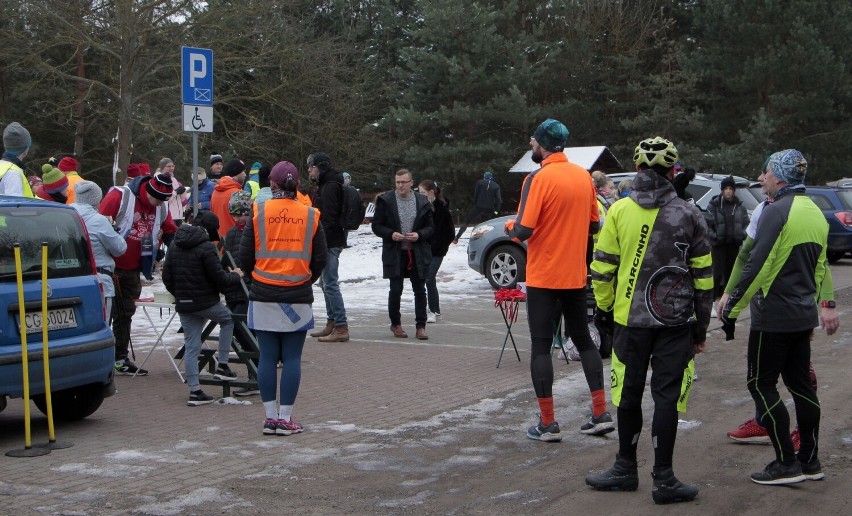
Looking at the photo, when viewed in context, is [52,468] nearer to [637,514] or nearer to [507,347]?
[637,514]

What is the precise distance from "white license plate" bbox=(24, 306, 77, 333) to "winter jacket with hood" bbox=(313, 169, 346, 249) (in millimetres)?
4545

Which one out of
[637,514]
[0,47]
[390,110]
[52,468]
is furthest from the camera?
[390,110]

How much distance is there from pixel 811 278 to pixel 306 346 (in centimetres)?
671

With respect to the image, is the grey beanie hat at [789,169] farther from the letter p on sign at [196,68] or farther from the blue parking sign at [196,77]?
the letter p on sign at [196,68]

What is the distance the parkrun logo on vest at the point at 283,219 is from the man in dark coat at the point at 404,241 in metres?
4.73

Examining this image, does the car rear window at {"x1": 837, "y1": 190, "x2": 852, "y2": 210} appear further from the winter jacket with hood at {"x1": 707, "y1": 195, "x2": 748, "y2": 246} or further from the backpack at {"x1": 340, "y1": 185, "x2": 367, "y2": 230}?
the backpack at {"x1": 340, "y1": 185, "x2": 367, "y2": 230}

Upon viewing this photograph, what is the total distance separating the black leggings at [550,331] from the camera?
711 cm

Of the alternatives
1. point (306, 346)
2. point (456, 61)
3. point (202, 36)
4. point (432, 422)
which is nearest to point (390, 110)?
point (456, 61)

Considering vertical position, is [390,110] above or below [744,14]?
below

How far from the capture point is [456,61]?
38375 mm

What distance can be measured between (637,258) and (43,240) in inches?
164

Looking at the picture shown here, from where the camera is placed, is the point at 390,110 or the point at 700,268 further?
the point at 390,110

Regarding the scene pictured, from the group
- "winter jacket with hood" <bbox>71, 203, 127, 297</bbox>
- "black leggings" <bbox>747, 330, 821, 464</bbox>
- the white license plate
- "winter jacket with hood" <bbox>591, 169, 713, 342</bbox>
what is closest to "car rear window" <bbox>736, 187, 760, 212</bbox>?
"winter jacket with hood" <bbox>71, 203, 127, 297</bbox>

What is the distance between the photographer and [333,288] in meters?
11.8
